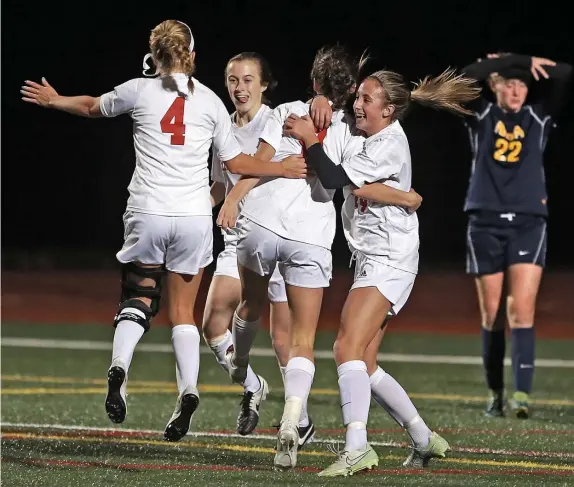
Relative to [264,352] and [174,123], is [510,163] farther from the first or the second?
[264,352]

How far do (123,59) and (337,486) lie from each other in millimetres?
15480

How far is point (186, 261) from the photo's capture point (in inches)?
235

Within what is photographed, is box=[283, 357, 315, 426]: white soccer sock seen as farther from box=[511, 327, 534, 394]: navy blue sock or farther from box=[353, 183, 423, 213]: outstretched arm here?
box=[511, 327, 534, 394]: navy blue sock

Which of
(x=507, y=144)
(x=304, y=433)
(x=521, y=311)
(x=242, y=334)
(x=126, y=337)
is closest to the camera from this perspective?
(x=126, y=337)

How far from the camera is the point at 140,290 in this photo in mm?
6055

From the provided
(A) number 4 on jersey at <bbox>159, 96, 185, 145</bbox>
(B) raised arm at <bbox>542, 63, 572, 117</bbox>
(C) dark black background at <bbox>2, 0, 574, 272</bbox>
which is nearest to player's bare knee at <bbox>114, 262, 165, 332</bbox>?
(A) number 4 on jersey at <bbox>159, 96, 185, 145</bbox>

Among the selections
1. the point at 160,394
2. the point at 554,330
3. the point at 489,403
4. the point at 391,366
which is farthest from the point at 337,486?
the point at 554,330

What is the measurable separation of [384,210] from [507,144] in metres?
2.73

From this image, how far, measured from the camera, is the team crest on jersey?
816cm

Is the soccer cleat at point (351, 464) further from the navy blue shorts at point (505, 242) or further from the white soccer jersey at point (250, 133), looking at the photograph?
the navy blue shorts at point (505, 242)

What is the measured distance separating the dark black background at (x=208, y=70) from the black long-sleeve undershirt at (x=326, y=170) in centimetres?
1386

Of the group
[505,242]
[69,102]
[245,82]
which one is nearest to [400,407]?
[245,82]

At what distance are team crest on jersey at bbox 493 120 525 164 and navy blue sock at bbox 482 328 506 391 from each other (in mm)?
1146

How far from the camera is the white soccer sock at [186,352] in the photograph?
19.6 feet
